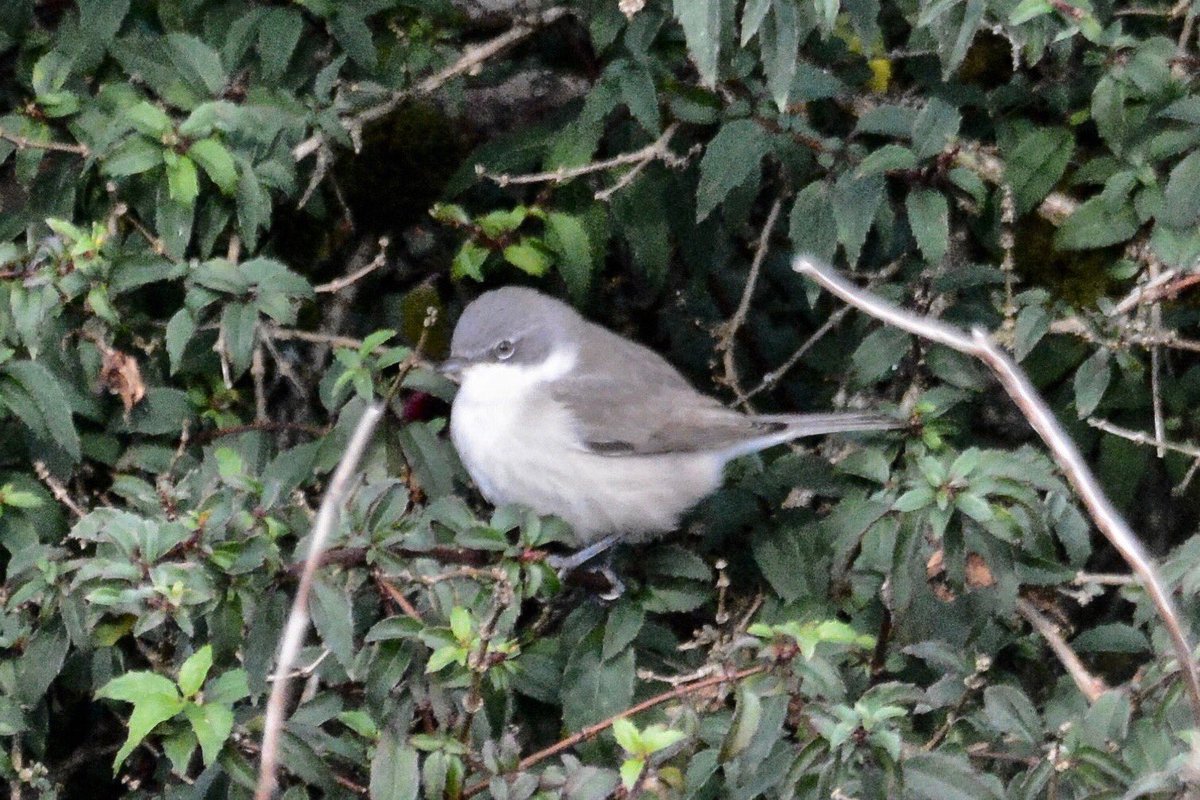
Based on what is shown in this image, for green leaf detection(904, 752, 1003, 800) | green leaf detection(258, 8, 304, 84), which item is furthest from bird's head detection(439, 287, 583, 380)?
green leaf detection(904, 752, 1003, 800)

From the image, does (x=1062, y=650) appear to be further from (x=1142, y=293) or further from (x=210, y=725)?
(x=210, y=725)

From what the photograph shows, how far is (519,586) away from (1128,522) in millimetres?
2737

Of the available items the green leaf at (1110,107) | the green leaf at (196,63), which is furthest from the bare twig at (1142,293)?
the green leaf at (196,63)

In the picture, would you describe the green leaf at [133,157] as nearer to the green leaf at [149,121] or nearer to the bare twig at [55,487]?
the green leaf at [149,121]

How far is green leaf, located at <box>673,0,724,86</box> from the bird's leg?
1553mm

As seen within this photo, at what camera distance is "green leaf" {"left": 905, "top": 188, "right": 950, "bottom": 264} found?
3.91 m

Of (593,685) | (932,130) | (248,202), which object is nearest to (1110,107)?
(932,130)

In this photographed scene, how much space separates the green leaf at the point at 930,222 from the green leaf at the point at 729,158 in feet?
1.42

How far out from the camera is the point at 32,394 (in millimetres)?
3684

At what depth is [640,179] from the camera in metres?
4.29

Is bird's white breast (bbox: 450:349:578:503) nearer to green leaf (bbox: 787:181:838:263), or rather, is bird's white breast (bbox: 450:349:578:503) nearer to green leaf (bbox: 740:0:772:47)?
green leaf (bbox: 787:181:838:263)

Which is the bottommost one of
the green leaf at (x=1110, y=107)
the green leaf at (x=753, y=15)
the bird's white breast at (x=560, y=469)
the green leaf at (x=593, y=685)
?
the green leaf at (x=593, y=685)

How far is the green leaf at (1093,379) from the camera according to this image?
3.99 meters

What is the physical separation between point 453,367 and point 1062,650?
1843 millimetres
